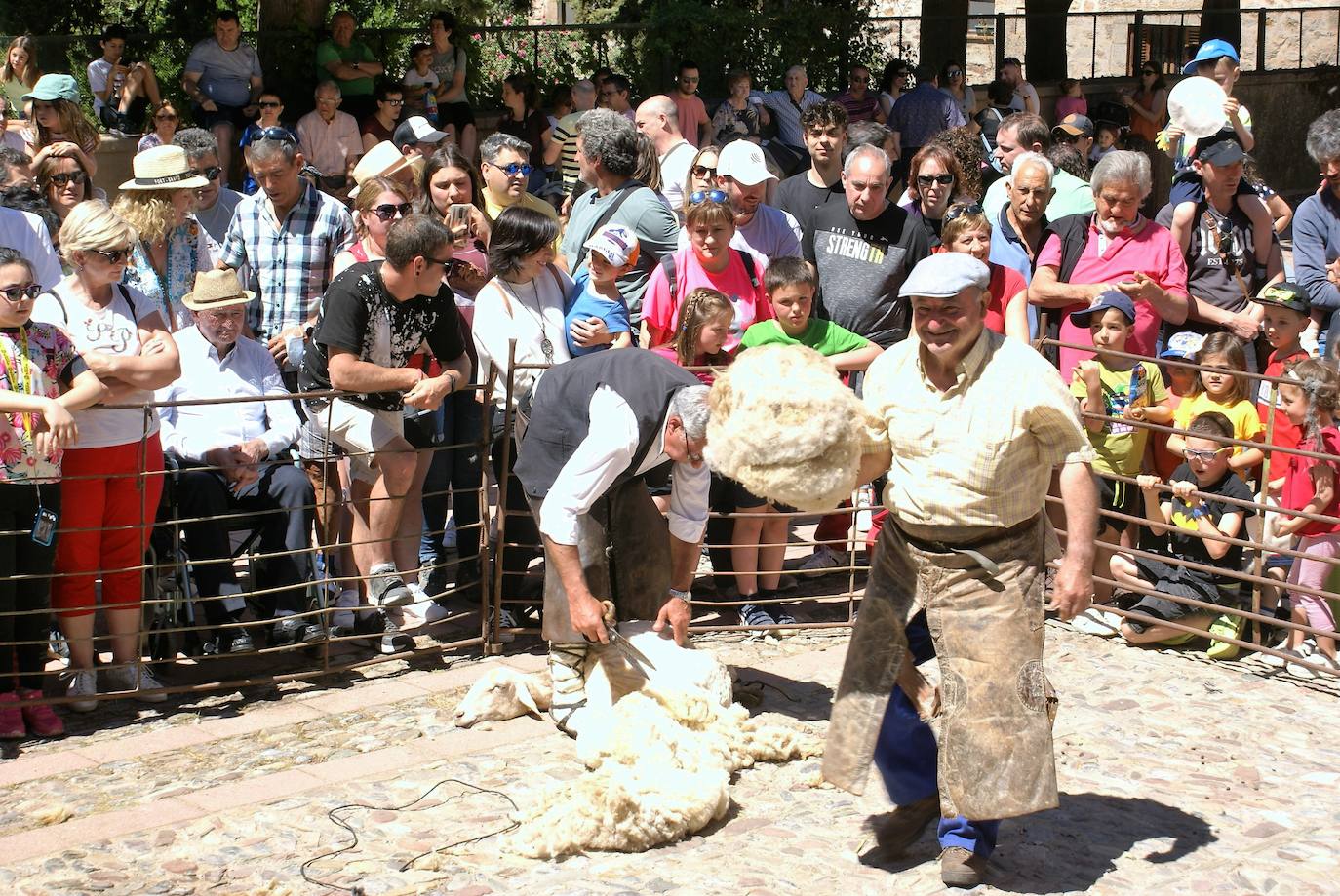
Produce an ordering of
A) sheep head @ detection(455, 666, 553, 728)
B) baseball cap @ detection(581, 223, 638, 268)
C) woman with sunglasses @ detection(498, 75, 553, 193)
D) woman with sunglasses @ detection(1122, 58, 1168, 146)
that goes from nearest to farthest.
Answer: sheep head @ detection(455, 666, 553, 728) → baseball cap @ detection(581, 223, 638, 268) → woman with sunglasses @ detection(498, 75, 553, 193) → woman with sunglasses @ detection(1122, 58, 1168, 146)

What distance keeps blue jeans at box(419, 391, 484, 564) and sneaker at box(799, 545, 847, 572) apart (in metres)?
1.78

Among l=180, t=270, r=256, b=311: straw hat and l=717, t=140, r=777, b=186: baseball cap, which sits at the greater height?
l=717, t=140, r=777, b=186: baseball cap

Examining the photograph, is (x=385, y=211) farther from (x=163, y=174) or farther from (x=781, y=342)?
(x=781, y=342)

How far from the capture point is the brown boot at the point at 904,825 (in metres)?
5.14

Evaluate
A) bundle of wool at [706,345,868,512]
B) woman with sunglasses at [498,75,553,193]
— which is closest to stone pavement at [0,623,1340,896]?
bundle of wool at [706,345,868,512]

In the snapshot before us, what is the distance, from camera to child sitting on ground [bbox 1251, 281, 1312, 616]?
7.16 m

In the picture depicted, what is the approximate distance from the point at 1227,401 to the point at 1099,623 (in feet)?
4.04

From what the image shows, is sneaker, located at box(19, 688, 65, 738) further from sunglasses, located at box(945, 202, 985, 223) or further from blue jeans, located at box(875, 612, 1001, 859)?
sunglasses, located at box(945, 202, 985, 223)

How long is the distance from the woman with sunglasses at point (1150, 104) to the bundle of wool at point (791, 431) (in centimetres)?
1517

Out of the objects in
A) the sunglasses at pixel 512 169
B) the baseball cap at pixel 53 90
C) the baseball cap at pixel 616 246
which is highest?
the baseball cap at pixel 53 90

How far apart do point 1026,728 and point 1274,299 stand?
13.2ft

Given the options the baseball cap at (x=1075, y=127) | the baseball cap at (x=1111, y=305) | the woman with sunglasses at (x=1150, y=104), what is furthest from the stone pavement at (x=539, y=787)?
the woman with sunglasses at (x=1150, y=104)

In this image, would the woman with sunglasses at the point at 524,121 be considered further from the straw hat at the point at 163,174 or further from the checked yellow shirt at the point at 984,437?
the checked yellow shirt at the point at 984,437

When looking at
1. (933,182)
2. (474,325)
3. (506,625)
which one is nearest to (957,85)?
(933,182)
